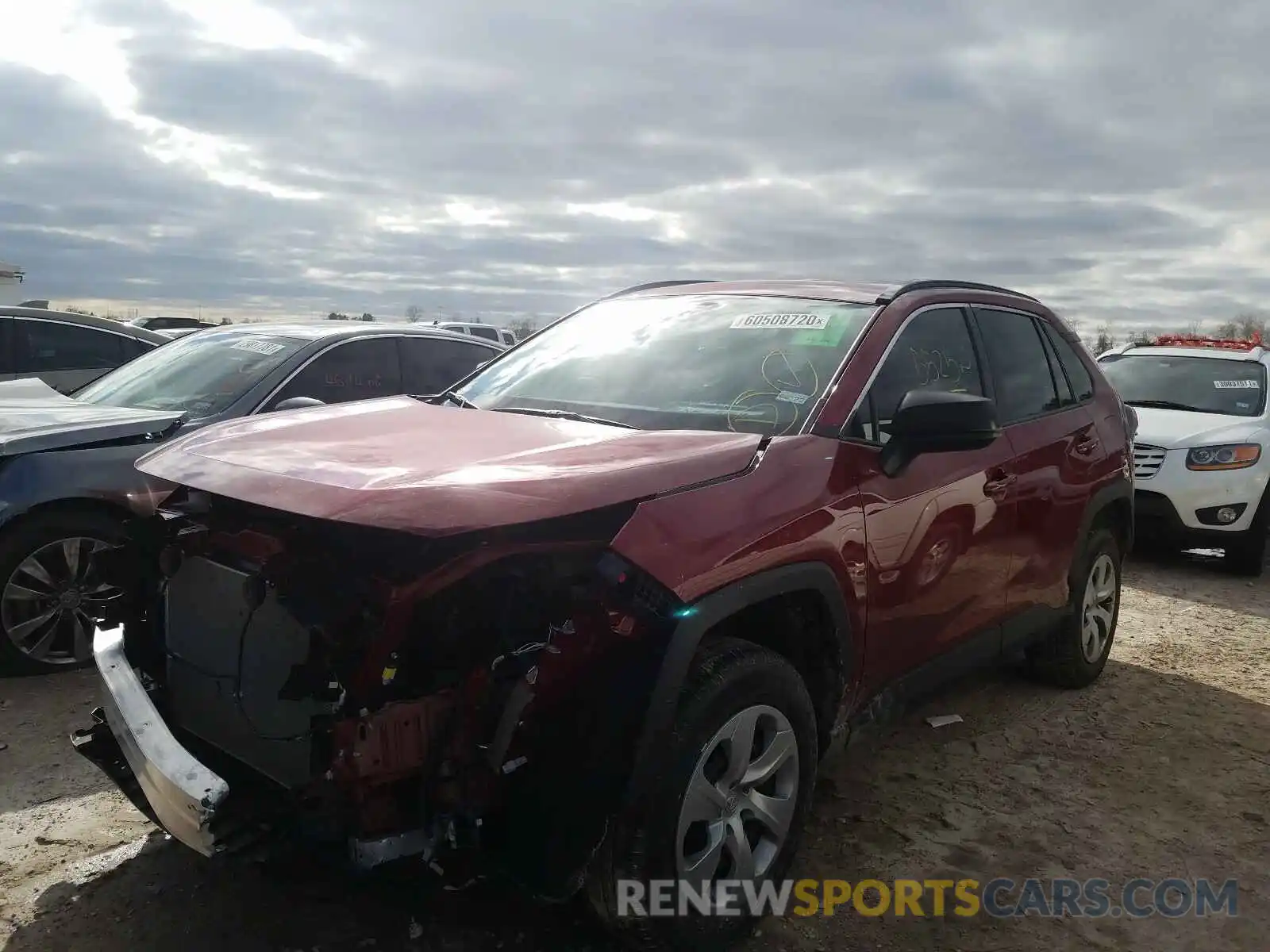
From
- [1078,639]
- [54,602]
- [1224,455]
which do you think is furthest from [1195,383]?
[54,602]

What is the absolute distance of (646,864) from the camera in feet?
7.45

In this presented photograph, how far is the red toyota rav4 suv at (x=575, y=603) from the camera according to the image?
7.13 ft

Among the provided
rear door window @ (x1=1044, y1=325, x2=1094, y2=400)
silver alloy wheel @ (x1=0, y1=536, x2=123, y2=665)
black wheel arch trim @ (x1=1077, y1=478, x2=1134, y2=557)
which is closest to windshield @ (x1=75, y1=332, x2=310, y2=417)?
silver alloy wheel @ (x1=0, y1=536, x2=123, y2=665)

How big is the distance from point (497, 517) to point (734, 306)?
1.83 metres

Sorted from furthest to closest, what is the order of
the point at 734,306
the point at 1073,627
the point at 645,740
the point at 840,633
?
the point at 1073,627 < the point at 734,306 < the point at 840,633 < the point at 645,740

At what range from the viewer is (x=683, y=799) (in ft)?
7.63

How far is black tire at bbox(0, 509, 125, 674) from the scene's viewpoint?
4234mm

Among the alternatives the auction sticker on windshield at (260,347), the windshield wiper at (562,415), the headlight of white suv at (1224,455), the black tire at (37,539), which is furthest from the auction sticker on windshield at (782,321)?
the headlight of white suv at (1224,455)

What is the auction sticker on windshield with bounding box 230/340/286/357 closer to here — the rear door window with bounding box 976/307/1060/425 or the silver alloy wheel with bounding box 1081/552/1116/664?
the rear door window with bounding box 976/307/1060/425

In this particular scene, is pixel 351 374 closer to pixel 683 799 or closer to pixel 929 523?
pixel 929 523

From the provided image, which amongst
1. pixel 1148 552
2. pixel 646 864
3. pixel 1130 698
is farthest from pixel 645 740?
pixel 1148 552

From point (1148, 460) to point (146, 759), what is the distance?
775 cm

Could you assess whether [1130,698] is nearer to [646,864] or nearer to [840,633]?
[840,633]

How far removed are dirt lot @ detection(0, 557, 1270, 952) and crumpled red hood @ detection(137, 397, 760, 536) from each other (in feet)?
2.89
